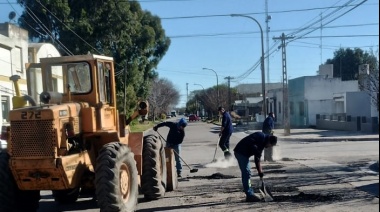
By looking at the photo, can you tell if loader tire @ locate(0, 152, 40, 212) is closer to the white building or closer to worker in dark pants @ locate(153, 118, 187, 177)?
worker in dark pants @ locate(153, 118, 187, 177)

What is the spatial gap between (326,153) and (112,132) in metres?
13.1

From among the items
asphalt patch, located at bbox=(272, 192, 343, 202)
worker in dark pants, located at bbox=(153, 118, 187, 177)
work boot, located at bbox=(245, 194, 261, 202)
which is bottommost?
asphalt patch, located at bbox=(272, 192, 343, 202)

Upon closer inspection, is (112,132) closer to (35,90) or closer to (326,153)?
(35,90)

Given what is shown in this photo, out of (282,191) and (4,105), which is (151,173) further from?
(4,105)

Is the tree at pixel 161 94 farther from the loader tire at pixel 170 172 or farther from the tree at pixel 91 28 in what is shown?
the loader tire at pixel 170 172

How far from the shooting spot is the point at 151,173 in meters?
9.89

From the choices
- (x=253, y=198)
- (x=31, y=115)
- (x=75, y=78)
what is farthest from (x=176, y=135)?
(x=31, y=115)

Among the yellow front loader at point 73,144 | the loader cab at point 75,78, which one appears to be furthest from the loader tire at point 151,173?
the loader cab at point 75,78

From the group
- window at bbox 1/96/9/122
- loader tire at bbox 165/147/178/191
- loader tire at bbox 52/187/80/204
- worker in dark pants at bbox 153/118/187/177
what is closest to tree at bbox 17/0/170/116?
window at bbox 1/96/9/122

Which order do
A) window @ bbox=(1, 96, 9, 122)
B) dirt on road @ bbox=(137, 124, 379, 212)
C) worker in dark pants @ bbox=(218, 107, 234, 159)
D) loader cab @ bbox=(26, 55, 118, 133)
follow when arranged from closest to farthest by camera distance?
loader cab @ bbox=(26, 55, 118, 133) < dirt on road @ bbox=(137, 124, 379, 212) < worker in dark pants @ bbox=(218, 107, 234, 159) < window @ bbox=(1, 96, 9, 122)

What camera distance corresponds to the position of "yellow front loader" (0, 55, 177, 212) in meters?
7.56

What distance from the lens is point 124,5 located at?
37312 mm

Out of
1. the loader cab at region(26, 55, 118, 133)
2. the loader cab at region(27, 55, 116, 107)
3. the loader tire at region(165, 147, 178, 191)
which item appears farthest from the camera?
the loader tire at region(165, 147, 178, 191)

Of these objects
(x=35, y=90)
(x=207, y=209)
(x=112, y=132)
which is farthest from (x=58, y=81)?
(x=207, y=209)
